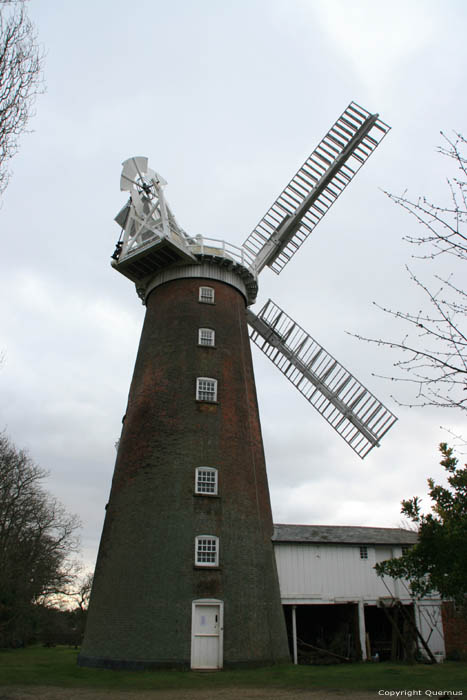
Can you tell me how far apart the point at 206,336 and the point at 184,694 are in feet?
42.3

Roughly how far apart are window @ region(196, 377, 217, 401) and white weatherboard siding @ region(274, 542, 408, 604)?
7289 millimetres

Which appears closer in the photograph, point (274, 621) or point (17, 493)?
point (274, 621)

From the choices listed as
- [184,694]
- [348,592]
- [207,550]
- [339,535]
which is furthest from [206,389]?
[348,592]

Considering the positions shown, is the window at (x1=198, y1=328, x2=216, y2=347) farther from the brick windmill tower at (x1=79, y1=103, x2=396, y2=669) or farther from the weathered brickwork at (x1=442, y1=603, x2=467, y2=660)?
the weathered brickwork at (x1=442, y1=603, x2=467, y2=660)

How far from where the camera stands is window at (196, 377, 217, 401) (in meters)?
21.5

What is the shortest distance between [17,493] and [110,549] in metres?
24.6

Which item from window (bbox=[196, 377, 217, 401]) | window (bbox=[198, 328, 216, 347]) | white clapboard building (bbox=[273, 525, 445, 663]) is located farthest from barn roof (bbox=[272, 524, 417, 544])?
window (bbox=[198, 328, 216, 347])

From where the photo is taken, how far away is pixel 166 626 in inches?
693

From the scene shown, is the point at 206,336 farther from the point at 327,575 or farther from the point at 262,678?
the point at 262,678

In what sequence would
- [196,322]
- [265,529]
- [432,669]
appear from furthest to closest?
1. [196,322]
2. [265,529]
3. [432,669]

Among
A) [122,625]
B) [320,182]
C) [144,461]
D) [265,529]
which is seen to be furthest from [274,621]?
[320,182]

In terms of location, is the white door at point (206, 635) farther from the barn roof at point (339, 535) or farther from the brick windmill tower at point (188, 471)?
the barn roof at point (339, 535)

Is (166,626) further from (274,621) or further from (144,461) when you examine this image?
(144,461)

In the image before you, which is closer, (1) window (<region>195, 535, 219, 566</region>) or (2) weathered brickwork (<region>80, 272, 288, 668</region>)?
(2) weathered brickwork (<region>80, 272, 288, 668</region>)
